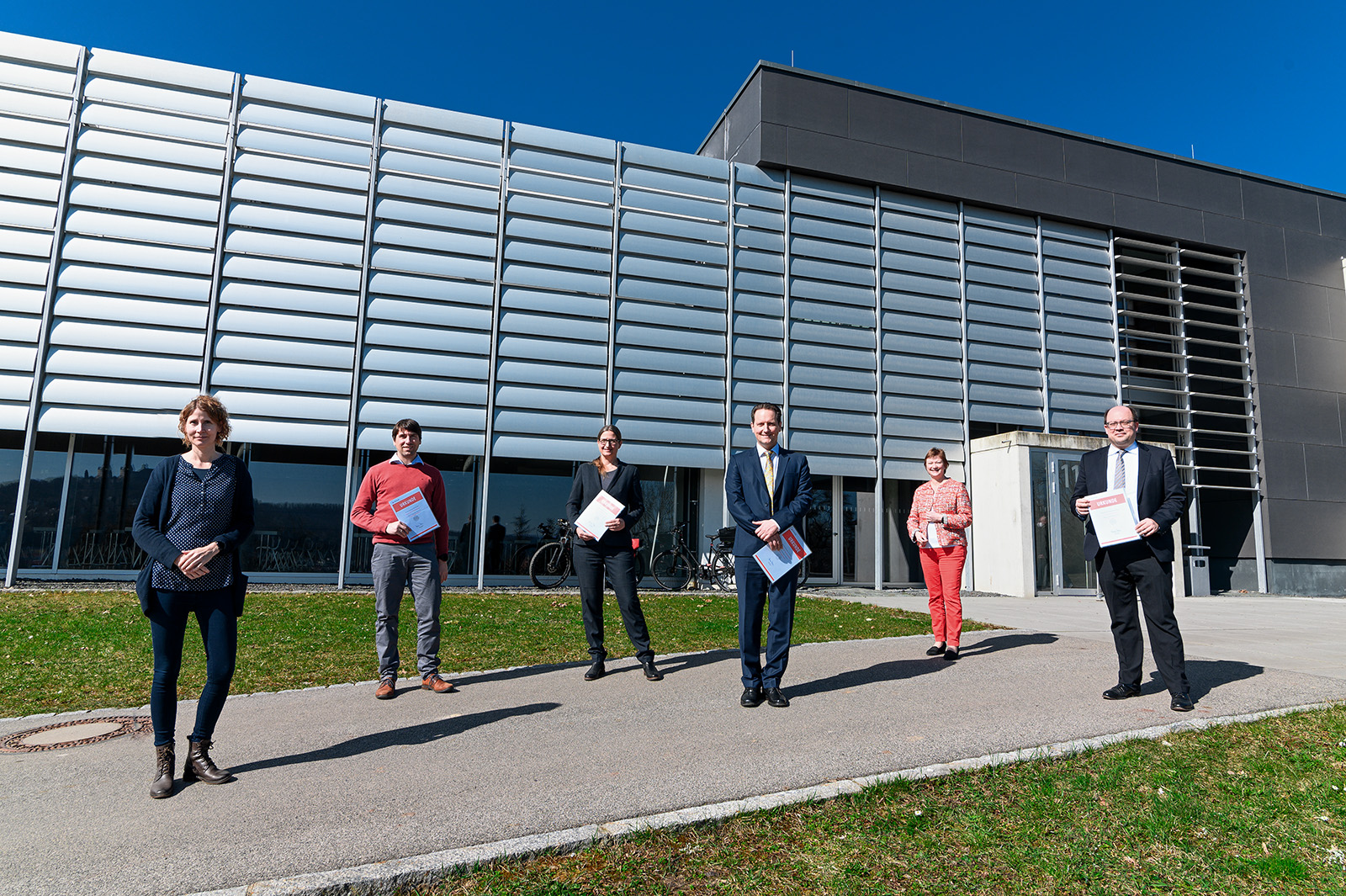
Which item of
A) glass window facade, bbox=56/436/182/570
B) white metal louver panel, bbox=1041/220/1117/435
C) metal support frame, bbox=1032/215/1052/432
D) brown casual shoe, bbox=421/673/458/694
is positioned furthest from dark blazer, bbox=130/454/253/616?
white metal louver panel, bbox=1041/220/1117/435

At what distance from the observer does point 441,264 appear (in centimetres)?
1412

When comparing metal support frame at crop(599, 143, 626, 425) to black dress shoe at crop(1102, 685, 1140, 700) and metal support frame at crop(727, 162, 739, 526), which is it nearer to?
metal support frame at crop(727, 162, 739, 526)

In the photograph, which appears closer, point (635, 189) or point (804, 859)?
point (804, 859)

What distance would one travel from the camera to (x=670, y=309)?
15.1 meters

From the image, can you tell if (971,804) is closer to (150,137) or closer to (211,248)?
(211,248)

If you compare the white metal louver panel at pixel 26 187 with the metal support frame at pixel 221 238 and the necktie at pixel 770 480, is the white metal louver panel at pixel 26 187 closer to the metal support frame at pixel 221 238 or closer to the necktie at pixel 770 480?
the metal support frame at pixel 221 238

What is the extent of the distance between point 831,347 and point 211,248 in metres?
11.1

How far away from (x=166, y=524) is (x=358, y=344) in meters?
10.1

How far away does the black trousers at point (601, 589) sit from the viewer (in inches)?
251

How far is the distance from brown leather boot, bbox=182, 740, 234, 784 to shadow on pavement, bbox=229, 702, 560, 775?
15 cm

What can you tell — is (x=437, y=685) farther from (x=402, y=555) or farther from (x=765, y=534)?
(x=765, y=534)

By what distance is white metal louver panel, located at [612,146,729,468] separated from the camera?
14828 millimetres

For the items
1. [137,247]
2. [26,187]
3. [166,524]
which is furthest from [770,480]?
[26,187]

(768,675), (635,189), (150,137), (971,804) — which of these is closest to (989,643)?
(768,675)
